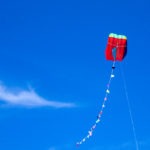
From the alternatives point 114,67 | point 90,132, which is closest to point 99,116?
point 90,132

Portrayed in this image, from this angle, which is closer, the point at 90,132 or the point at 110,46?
the point at 90,132

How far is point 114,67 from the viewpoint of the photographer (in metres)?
32.0

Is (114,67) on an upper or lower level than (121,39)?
lower

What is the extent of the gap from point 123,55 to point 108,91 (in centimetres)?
493

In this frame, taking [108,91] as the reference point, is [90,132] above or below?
below

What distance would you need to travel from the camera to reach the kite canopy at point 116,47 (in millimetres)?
33469

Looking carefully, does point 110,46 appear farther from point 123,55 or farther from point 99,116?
point 99,116

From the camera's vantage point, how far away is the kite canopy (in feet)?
110

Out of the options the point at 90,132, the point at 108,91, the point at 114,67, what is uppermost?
the point at 114,67

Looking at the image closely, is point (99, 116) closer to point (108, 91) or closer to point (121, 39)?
point (108, 91)

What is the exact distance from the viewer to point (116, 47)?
33.5 metres

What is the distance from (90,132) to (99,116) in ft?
5.54

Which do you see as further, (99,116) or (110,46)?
(110,46)

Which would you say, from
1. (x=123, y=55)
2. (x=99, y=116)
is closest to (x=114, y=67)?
(x=123, y=55)
